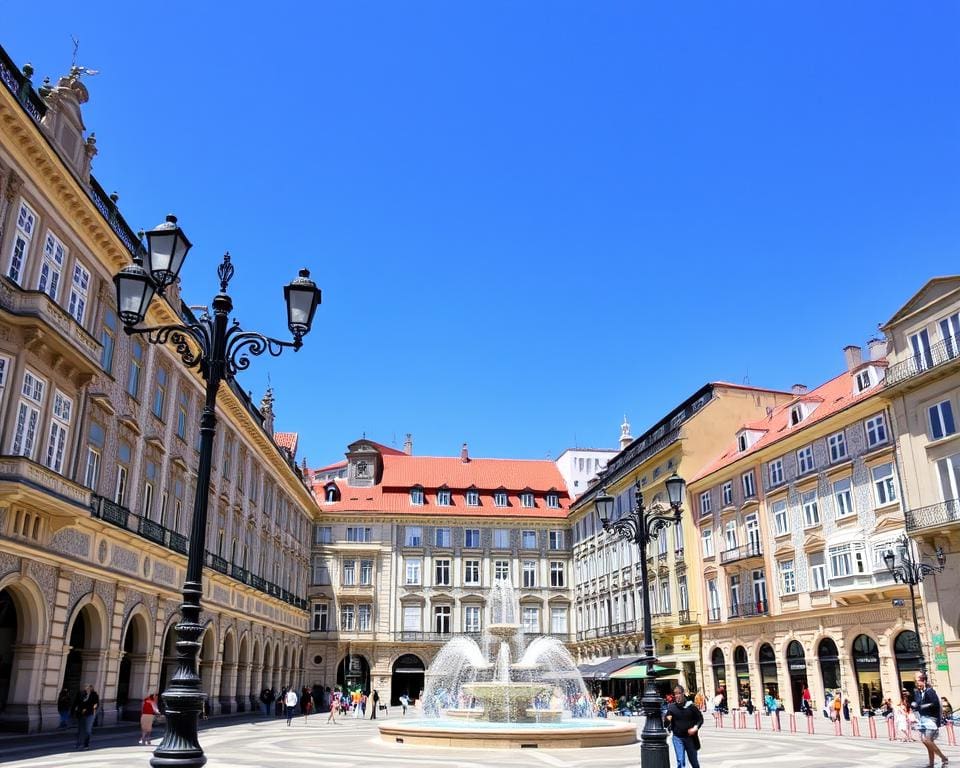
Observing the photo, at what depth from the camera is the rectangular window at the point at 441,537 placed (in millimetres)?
65125

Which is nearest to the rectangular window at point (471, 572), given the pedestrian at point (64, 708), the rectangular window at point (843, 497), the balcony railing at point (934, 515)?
the rectangular window at point (843, 497)

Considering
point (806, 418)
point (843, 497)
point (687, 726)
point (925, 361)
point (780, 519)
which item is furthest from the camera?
point (806, 418)

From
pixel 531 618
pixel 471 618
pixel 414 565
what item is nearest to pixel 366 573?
pixel 414 565

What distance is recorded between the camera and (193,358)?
975 centimetres

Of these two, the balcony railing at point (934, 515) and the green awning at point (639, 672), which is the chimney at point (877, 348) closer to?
the balcony railing at point (934, 515)

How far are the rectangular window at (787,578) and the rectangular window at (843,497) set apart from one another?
422 cm

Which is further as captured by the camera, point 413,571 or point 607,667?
point 413,571

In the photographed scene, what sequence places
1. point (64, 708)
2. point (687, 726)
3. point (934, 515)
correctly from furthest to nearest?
point (934, 515) → point (64, 708) → point (687, 726)

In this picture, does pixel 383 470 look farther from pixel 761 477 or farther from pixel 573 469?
pixel 761 477

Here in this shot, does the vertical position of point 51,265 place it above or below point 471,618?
above

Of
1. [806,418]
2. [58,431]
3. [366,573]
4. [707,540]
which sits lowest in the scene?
[58,431]

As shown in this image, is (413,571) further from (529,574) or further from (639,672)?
(639,672)

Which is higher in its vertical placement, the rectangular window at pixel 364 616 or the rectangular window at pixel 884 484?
the rectangular window at pixel 884 484

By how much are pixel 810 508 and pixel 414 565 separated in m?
34.2
